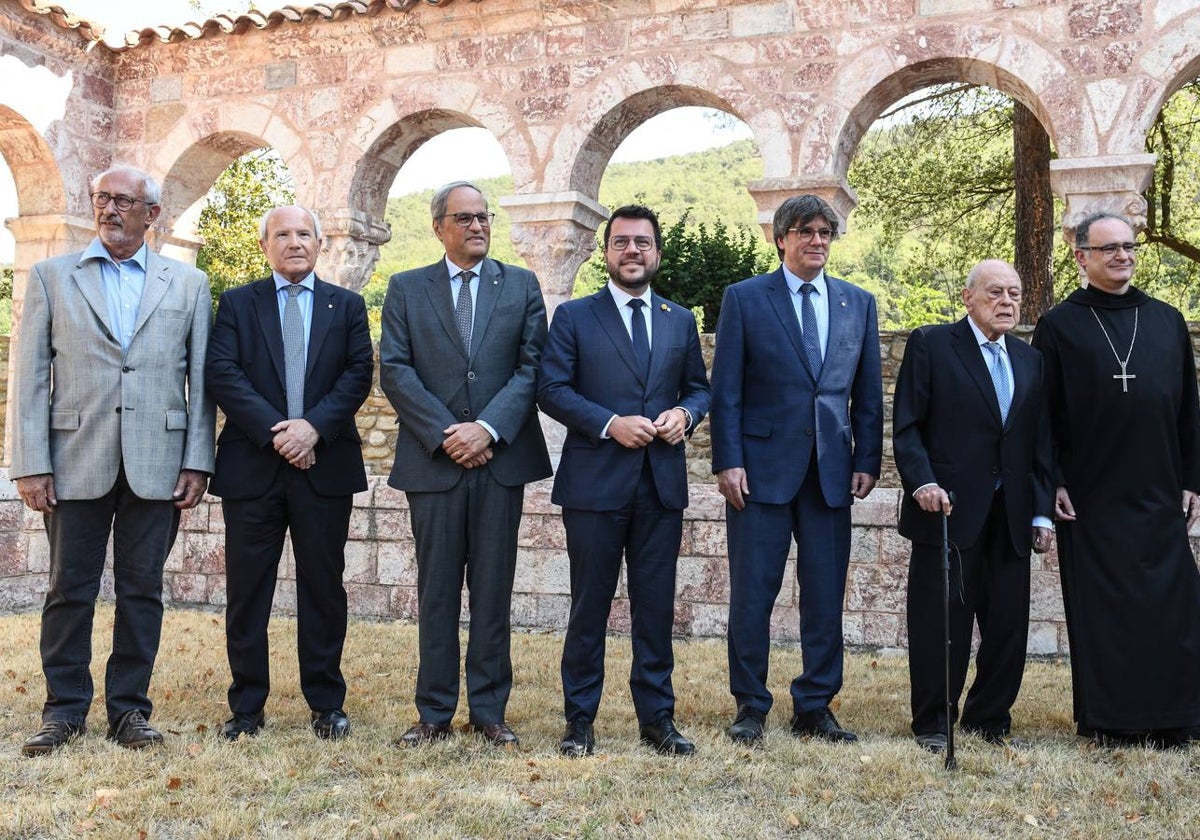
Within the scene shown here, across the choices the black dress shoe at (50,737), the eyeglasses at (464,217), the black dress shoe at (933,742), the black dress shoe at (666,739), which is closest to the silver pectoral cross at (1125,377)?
the black dress shoe at (933,742)

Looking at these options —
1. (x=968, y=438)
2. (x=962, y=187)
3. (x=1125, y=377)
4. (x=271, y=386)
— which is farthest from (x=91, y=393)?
(x=962, y=187)

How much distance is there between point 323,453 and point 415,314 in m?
0.59

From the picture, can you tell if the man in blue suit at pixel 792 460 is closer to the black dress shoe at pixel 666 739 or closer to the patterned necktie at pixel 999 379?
the black dress shoe at pixel 666 739

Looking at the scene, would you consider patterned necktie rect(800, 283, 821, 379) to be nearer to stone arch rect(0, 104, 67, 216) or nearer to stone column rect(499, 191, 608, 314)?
stone column rect(499, 191, 608, 314)

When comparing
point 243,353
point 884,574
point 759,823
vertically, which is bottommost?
point 759,823

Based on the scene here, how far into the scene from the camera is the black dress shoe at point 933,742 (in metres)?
3.74

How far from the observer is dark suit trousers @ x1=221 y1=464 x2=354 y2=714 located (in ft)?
12.8

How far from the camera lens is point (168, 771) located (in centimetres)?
339

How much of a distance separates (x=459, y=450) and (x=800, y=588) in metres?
1.29

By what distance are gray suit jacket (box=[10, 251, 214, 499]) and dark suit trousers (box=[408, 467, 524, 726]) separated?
0.89m

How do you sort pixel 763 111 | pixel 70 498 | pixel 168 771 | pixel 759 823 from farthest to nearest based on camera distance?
1. pixel 763 111
2. pixel 70 498
3. pixel 168 771
4. pixel 759 823

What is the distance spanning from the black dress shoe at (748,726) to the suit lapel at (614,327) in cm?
120

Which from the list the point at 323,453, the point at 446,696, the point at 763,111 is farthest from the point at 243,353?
the point at 763,111

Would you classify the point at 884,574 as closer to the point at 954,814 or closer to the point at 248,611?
the point at 954,814
